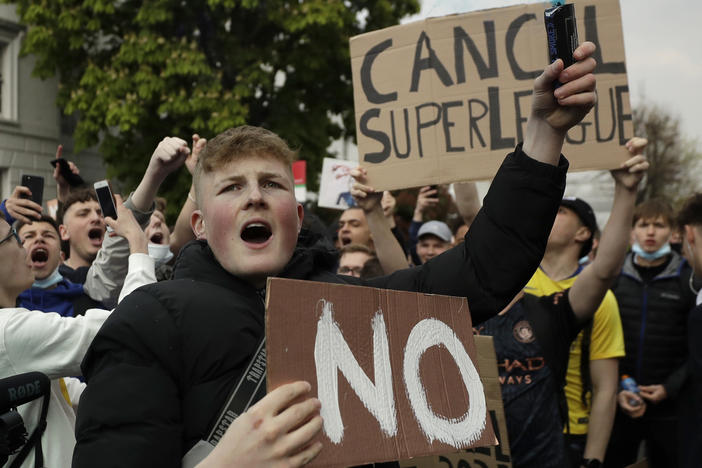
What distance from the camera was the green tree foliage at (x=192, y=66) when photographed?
13359 millimetres

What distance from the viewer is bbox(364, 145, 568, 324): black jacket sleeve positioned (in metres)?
1.61

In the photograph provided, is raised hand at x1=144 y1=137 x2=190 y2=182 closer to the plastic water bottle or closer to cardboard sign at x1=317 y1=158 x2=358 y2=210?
the plastic water bottle

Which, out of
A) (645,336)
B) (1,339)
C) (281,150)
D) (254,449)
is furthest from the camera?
(645,336)

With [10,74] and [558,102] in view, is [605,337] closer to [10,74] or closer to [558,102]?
[558,102]

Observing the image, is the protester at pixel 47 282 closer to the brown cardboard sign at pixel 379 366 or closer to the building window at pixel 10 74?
the brown cardboard sign at pixel 379 366

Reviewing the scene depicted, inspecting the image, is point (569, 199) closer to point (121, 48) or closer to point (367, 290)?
point (367, 290)

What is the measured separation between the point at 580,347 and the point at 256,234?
2.13 meters

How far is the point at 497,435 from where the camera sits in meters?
2.71

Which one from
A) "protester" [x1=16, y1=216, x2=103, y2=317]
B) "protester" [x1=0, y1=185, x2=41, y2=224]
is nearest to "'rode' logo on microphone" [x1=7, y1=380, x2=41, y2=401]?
"protester" [x1=16, y1=216, x2=103, y2=317]

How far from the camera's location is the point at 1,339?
2139 millimetres

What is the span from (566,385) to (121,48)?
12203 millimetres

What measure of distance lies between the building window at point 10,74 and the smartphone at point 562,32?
16383 millimetres

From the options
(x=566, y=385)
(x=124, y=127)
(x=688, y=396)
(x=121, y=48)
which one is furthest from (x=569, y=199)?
(x=121, y=48)

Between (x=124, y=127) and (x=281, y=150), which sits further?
(x=124, y=127)
